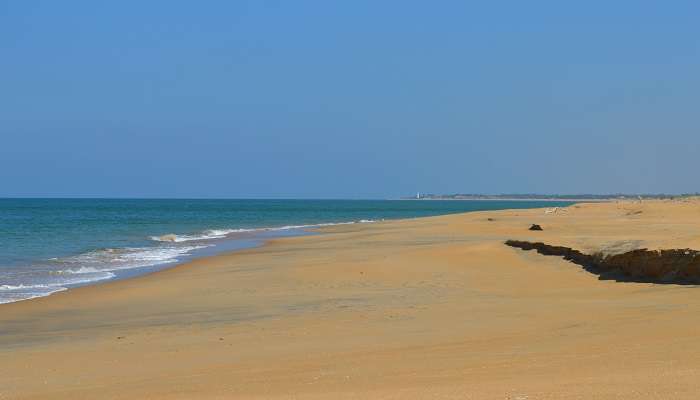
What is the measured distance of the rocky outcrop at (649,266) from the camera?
13656mm

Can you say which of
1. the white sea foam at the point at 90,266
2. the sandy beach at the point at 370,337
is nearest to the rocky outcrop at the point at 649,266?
the sandy beach at the point at 370,337

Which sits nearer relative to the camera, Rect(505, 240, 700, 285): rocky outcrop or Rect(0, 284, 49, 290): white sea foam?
Rect(505, 240, 700, 285): rocky outcrop

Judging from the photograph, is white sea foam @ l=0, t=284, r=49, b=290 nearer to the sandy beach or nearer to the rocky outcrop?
the sandy beach

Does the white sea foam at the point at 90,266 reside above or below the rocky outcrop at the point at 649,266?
below

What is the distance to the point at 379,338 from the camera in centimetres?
1047

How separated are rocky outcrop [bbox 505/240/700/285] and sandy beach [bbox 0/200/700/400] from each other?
0.34 m

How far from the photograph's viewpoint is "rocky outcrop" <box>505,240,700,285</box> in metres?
13.7

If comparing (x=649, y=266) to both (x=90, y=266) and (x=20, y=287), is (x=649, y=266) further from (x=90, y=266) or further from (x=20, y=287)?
(x=90, y=266)

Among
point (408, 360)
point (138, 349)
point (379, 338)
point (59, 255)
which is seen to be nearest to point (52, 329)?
point (138, 349)

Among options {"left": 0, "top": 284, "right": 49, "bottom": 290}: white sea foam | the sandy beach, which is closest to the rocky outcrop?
the sandy beach

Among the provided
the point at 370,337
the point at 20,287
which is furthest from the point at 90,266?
the point at 370,337

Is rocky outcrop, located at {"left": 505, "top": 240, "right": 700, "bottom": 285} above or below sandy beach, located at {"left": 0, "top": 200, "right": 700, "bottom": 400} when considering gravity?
above

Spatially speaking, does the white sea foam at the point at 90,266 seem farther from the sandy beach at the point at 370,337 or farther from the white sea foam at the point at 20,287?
the sandy beach at the point at 370,337

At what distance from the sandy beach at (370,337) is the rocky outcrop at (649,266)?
34cm
